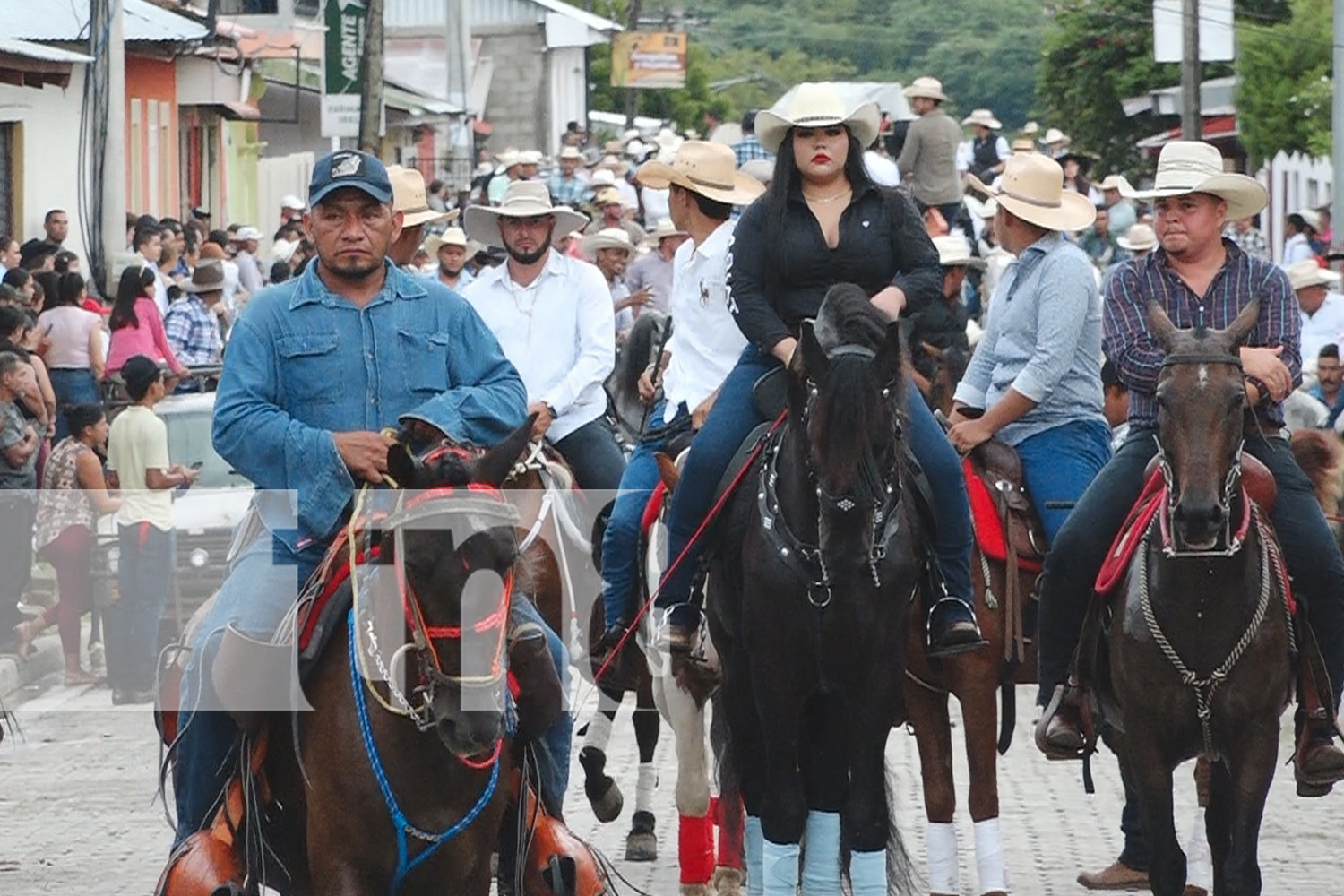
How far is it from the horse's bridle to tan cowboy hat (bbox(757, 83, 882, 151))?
1.58 m

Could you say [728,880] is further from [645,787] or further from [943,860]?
[645,787]

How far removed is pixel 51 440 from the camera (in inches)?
788

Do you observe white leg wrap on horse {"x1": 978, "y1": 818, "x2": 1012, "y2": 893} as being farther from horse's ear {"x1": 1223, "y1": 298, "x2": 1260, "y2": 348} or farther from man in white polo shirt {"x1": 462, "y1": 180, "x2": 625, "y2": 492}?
man in white polo shirt {"x1": 462, "y1": 180, "x2": 625, "y2": 492}

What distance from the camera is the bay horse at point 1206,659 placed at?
883 cm

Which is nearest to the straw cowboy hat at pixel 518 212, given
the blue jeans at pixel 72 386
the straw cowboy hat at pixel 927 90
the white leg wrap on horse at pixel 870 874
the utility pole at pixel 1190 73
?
the white leg wrap on horse at pixel 870 874

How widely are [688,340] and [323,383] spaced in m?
3.51

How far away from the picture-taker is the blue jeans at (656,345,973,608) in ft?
30.1

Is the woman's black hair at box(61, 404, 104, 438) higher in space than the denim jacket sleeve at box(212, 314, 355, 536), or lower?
lower

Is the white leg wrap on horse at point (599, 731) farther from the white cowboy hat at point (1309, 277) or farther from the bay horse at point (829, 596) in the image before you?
the white cowboy hat at point (1309, 277)

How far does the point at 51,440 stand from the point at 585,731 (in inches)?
356

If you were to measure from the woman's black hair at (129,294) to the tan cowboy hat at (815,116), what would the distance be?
11982 millimetres

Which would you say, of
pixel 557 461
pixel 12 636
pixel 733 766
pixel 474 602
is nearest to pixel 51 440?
pixel 12 636

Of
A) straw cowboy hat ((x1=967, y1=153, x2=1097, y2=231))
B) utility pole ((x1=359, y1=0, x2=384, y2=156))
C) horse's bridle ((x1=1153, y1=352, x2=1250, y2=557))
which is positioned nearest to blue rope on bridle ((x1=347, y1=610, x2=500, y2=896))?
horse's bridle ((x1=1153, y1=352, x2=1250, y2=557))

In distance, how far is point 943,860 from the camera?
10281 millimetres
